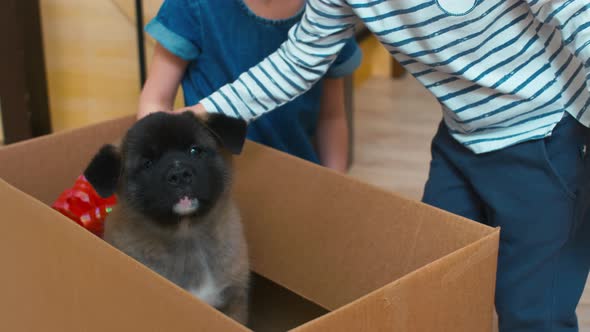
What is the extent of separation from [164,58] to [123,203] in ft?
1.34

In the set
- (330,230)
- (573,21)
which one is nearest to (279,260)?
(330,230)

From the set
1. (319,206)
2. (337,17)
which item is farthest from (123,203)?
(337,17)

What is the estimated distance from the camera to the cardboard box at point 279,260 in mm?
819

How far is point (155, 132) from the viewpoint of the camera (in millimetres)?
1042

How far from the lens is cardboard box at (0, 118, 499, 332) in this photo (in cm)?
82

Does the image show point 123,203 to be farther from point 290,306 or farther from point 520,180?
point 520,180

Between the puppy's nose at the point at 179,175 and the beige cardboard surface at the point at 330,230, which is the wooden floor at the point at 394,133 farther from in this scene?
the puppy's nose at the point at 179,175

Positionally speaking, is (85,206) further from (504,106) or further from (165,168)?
(504,106)

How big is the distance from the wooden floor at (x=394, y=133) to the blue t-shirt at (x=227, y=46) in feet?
2.47

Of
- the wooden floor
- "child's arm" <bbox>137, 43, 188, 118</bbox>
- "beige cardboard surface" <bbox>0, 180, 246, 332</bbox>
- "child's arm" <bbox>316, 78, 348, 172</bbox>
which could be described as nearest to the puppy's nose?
"beige cardboard surface" <bbox>0, 180, 246, 332</bbox>

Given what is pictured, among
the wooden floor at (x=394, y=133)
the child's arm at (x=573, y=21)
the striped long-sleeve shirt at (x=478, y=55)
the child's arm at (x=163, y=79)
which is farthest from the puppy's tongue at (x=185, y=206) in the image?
the wooden floor at (x=394, y=133)

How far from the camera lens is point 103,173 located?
104 centimetres

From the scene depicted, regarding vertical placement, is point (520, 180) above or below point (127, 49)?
Answer: above

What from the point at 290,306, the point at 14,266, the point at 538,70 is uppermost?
the point at 538,70
